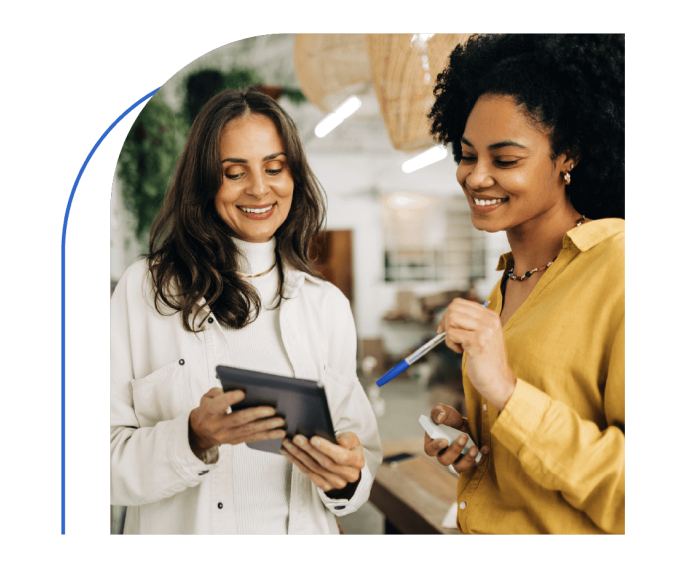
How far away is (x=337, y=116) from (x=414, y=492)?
1.68 m

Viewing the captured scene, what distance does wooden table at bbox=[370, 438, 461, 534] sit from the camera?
6.99ft

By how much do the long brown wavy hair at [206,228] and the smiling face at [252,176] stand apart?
2cm

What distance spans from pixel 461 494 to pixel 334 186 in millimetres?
869

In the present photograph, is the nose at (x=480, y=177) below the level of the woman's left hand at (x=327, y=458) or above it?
above

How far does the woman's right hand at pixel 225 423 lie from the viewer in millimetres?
1125

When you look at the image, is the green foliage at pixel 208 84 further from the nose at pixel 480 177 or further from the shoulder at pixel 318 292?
the nose at pixel 480 177

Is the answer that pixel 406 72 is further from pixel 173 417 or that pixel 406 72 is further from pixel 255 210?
pixel 173 417

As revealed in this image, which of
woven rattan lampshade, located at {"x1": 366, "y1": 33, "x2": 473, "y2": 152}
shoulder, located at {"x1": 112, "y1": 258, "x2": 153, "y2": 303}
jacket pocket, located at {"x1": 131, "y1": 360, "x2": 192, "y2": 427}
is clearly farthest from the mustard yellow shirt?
shoulder, located at {"x1": 112, "y1": 258, "x2": 153, "y2": 303}

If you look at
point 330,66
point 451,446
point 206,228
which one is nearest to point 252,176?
point 206,228

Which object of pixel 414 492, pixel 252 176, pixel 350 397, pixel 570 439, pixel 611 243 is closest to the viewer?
pixel 570 439

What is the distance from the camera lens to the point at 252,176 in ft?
4.18

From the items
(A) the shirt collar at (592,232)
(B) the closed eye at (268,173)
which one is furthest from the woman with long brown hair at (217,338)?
(A) the shirt collar at (592,232)

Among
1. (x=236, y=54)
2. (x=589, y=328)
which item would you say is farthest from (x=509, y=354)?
(x=236, y=54)

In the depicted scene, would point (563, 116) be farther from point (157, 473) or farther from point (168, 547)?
point (168, 547)
